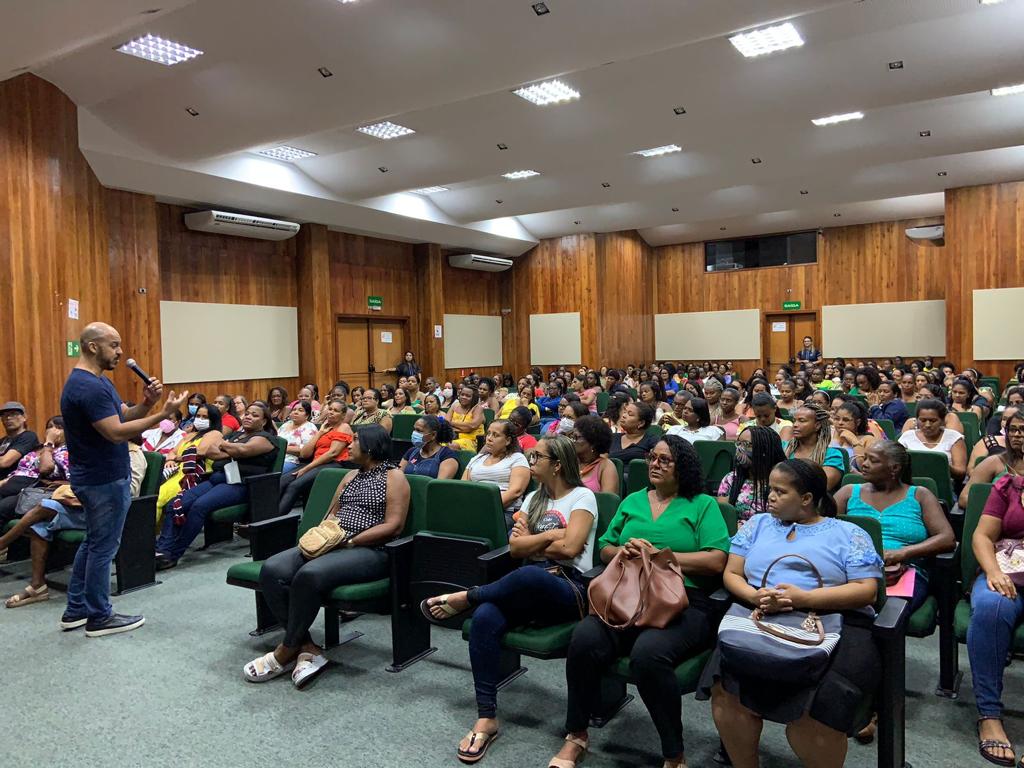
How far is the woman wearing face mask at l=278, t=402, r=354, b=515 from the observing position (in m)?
A: 5.57

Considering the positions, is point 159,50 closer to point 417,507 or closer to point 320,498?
point 320,498

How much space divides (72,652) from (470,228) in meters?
11.7

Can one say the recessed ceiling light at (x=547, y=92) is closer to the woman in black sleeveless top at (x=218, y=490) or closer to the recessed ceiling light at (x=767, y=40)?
the recessed ceiling light at (x=767, y=40)

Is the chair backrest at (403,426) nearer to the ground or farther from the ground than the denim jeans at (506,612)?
farther from the ground

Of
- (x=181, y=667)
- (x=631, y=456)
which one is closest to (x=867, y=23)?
(x=631, y=456)

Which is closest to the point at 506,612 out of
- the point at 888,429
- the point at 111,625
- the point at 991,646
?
the point at 991,646

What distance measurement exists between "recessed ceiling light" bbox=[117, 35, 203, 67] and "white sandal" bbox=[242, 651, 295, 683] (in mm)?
5693

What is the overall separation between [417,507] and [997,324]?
12.3 meters

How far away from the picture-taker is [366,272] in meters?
14.1

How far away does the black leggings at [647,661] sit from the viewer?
239cm

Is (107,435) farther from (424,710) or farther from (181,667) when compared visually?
(424,710)

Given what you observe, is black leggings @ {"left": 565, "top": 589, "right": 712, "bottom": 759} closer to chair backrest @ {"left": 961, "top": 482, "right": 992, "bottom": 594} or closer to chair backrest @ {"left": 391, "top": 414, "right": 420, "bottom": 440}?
chair backrest @ {"left": 961, "top": 482, "right": 992, "bottom": 594}

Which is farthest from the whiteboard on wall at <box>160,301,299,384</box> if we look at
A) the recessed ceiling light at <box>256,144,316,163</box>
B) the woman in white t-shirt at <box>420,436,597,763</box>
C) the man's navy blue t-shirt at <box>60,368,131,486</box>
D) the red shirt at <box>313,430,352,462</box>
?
the woman in white t-shirt at <box>420,436,597,763</box>

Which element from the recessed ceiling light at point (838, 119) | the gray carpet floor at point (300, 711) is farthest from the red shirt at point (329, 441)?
the recessed ceiling light at point (838, 119)
